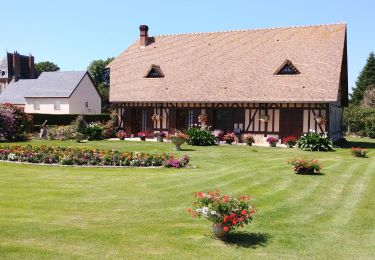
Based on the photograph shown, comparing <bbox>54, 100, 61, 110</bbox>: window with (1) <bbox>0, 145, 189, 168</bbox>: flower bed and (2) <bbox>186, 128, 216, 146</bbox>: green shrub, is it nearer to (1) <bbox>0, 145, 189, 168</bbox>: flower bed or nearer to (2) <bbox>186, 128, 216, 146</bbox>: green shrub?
(2) <bbox>186, 128, 216, 146</bbox>: green shrub

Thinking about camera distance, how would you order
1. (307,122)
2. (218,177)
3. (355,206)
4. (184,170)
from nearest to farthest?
(355,206) → (218,177) → (184,170) → (307,122)

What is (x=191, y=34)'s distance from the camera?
125ft

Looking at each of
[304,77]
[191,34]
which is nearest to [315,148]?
[304,77]

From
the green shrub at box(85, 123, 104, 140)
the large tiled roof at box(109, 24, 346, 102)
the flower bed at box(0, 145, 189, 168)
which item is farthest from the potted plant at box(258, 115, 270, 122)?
the flower bed at box(0, 145, 189, 168)

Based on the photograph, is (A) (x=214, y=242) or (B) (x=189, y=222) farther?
(B) (x=189, y=222)

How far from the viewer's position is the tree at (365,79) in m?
63.2

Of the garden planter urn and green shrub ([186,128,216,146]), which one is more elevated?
green shrub ([186,128,216,146])

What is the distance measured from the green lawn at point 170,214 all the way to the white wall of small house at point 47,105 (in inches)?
1450

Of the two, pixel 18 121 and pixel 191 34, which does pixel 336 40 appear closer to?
pixel 191 34

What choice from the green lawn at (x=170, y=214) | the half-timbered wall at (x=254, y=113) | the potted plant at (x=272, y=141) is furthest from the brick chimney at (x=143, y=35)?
the green lawn at (x=170, y=214)

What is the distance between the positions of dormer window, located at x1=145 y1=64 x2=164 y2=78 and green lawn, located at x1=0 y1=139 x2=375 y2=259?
762 inches

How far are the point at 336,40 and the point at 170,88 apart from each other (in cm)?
1214

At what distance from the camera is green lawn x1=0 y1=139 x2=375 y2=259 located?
7777 mm

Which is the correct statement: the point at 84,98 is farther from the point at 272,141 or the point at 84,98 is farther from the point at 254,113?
the point at 272,141
